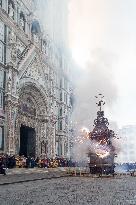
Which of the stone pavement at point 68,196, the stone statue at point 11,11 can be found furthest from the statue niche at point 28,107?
the stone pavement at point 68,196

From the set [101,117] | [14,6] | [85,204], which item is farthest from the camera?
[14,6]

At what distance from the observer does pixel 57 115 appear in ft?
178

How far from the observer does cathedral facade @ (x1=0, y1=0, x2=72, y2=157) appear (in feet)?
124

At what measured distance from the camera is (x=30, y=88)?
45.2 meters

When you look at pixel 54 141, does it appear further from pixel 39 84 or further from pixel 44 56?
pixel 44 56

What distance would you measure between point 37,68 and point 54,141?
1085 centimetres

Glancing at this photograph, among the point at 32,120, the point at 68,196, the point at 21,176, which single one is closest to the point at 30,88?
the point at 32,120

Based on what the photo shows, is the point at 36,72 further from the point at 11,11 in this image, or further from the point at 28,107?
the point at 11,11

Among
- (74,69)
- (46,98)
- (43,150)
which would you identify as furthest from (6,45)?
(74,69)

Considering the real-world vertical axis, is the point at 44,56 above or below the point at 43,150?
above

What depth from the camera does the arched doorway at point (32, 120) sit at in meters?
43.3

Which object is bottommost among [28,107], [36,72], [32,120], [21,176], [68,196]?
[21,176]

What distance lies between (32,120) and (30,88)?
417 centimetres

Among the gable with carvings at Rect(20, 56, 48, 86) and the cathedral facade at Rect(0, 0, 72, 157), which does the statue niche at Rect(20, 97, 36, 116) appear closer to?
the cathedral facade at Rect(0, 0, 72, 157)
